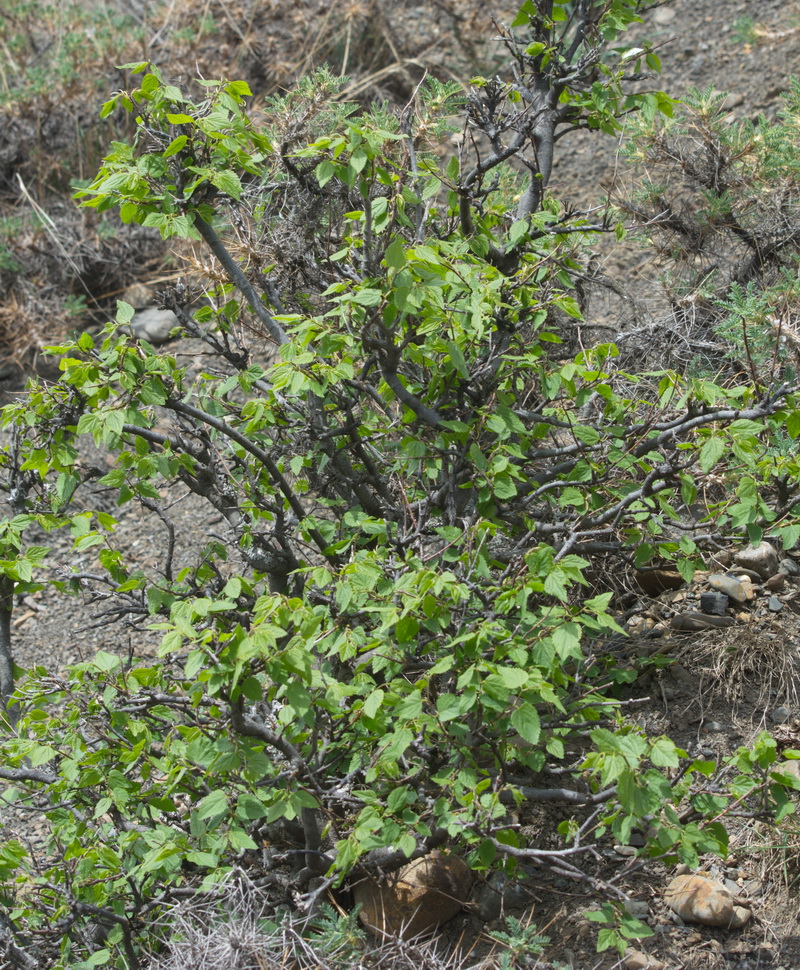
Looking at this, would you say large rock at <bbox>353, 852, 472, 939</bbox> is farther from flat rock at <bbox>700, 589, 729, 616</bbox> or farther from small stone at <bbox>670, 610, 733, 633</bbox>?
flat rock at <bbox>700, 589, 729, 616</bbox>

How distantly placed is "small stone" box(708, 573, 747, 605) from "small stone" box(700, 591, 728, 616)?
0.14 feet

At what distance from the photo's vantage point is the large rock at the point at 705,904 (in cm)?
273

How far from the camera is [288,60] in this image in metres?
7.23

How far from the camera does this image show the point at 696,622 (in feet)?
11.6

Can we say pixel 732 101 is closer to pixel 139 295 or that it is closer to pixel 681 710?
pixel 139 295

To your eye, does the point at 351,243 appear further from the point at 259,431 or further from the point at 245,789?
the point at 245,789

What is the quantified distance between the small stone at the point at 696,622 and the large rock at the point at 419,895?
1206 millimetres

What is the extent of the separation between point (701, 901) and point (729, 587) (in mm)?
1230

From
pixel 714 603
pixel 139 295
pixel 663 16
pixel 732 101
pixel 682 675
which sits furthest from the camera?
pixel 663 16

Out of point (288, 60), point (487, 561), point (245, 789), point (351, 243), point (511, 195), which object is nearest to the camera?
point (245, 789)

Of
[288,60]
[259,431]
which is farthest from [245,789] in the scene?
[288,60]

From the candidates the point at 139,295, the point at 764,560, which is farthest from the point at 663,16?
the point at 764,560

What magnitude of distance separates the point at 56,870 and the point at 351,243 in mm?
2029

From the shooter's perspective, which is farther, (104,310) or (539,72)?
(104,310)
